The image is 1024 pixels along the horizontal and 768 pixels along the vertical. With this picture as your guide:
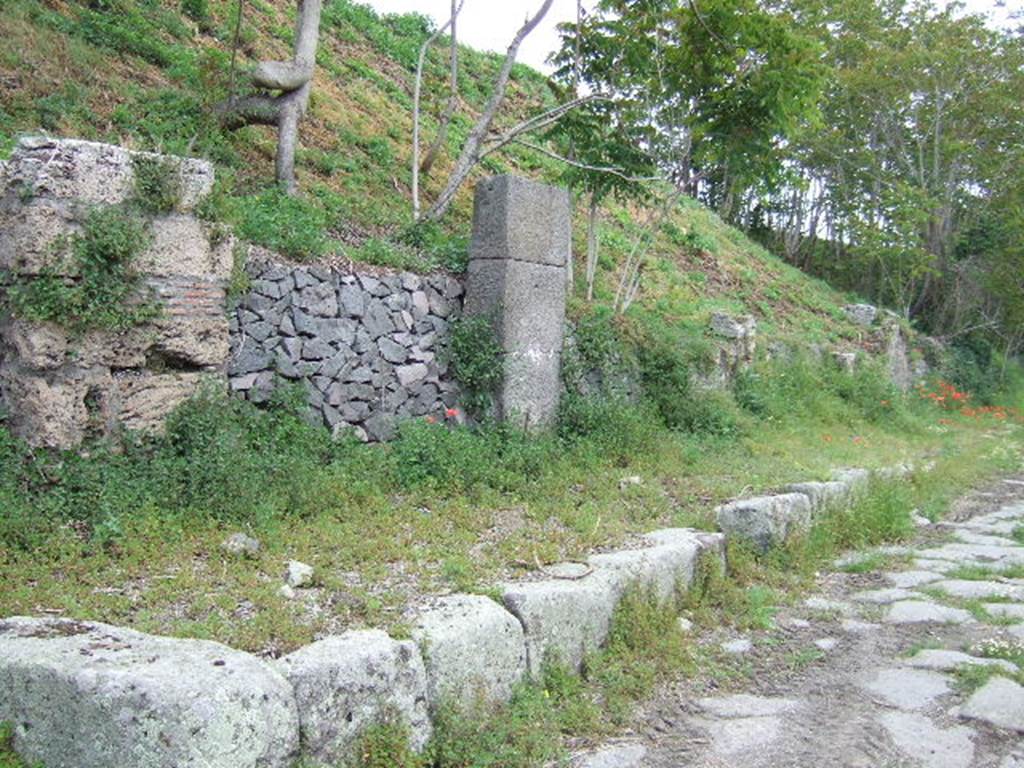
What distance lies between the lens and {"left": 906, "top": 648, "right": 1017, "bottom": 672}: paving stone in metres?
Answer: 4.40

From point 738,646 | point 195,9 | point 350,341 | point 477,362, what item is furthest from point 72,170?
point 195,9

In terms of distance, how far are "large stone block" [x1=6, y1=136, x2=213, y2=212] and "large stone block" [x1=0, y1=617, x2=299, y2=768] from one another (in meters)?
3.16

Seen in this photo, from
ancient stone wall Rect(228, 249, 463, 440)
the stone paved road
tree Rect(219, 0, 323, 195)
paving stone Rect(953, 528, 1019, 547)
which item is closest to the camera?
the stone paved road

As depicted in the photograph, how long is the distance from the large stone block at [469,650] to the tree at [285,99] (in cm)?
606

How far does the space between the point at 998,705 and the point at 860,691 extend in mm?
600

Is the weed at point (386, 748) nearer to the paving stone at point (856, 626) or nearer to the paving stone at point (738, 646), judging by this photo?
the paving stone at point (738, 646)

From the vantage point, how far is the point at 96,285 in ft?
17.0

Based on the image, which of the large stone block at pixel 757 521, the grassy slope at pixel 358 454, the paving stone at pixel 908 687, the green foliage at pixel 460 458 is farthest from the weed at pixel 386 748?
the large stone block at pixel 757 521

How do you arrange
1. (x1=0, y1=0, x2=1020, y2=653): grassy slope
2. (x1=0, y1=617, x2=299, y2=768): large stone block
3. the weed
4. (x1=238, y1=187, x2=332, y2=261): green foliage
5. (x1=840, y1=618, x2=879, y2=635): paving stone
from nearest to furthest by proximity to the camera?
(x1=0, y1=617, x2=299, y2=768): large stone block < the weed < (x1=0, y1=0, x2=1020, y2=653): grassy slope < (x1=840, y1=618, x2=879, y2=635): paving stone < (x1=238, y1=187, x2=332, y2=261): green foliage

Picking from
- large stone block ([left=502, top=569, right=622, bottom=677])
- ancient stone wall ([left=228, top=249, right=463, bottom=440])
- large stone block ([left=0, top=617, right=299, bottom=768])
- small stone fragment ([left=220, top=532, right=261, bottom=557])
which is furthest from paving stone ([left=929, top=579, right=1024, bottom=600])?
large stone block ([left=0, top=617, right=299, bottom=768])

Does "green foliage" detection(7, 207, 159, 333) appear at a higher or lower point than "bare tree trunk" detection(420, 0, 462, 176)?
lower

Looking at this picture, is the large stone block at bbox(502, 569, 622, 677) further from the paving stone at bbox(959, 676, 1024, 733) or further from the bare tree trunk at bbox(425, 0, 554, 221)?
the bare tree trunk at bbox(425, 0, 554, 221)

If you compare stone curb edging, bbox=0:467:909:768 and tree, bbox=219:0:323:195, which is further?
tree, bbox=219:0:323:195

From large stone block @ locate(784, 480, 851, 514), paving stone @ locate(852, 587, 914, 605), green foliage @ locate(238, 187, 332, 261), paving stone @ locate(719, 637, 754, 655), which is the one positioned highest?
green foliage @ locate(238, 187, 332, 261)
